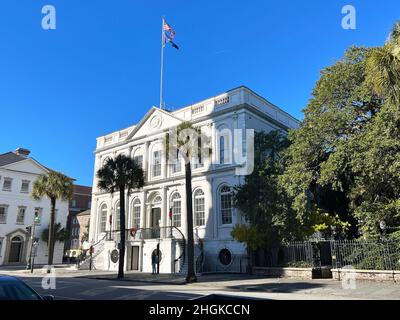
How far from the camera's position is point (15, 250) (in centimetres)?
4425

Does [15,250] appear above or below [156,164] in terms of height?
below

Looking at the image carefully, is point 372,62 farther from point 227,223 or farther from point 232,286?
point 227,223

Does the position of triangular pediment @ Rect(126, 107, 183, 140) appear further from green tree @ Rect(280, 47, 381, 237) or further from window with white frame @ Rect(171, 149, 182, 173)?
green tree @ Rect(280, 47, 381, 237)

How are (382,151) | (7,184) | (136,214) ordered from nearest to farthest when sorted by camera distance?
1. (382,151)
2. (136,214)
3. (7,184)

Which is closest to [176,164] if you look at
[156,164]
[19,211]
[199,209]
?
[156,164]

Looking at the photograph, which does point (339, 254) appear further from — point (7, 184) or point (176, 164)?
point (7, 184)

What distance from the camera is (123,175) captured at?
79.1ft

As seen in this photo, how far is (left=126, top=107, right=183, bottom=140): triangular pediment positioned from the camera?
105 feet

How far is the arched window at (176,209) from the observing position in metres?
29.5

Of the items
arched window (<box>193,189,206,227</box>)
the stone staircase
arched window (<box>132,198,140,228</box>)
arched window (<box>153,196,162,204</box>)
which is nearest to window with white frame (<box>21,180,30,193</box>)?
the stone staircase

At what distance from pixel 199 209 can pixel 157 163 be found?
6.92m

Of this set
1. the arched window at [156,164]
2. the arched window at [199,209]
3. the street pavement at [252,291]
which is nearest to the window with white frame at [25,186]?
the arched window at [156,164]

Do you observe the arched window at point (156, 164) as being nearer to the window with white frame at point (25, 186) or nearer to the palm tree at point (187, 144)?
the palm tree at point (187, 144)
